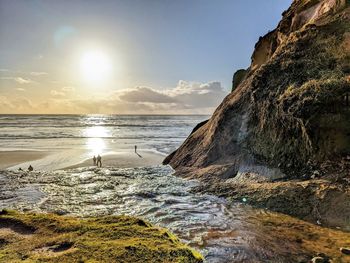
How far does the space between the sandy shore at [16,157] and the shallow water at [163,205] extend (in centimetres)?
668

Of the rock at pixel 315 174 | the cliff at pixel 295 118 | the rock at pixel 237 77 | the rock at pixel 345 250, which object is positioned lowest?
the rock at pixel 345 250

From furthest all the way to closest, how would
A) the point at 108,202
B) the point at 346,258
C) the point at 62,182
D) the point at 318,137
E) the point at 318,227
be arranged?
the point at 62,182 < the point at 108,202 < the point at 318,137 < the point at 318,227 < the point at 346,258

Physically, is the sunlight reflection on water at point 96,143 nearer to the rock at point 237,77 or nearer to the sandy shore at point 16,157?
the sandy shore at point 16,157

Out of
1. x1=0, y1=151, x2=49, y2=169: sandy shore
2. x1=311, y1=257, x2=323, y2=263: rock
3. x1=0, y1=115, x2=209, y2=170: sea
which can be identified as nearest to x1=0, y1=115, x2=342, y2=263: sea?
x1=311, y1=257, x2=323, y2=263: rock

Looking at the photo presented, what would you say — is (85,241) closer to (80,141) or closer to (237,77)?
(237,77)

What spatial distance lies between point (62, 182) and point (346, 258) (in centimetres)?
1131

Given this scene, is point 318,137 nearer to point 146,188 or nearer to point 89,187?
point 146,188

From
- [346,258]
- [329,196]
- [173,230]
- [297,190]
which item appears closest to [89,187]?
[173,230]

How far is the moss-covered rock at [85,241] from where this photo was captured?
14.5ft

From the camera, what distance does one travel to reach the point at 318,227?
288 inches

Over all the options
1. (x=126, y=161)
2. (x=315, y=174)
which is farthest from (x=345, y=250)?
(x=126, y=161)

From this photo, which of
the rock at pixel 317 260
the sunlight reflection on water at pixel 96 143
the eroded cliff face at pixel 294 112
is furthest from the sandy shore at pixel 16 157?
the rock at pixel 317 260

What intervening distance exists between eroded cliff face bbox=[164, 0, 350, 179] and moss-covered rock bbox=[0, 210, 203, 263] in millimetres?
5676

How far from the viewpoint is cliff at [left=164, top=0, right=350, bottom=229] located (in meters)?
8.78
